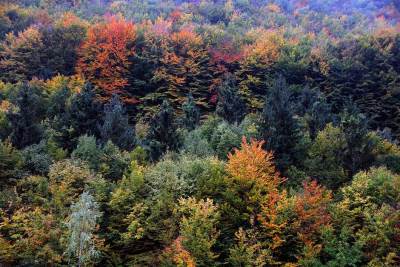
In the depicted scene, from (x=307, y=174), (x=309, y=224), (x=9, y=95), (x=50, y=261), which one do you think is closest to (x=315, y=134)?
(x=307, y=174)

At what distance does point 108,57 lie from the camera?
6169 centimetres

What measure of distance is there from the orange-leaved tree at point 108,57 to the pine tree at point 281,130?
28352 millimetres

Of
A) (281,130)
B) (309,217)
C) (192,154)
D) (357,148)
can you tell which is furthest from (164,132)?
(309,217)

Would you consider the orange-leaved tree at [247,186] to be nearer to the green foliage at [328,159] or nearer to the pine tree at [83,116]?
the green foliage at [328,159]

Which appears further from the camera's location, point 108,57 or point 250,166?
point 108,57

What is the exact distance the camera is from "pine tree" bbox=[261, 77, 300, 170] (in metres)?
34.5

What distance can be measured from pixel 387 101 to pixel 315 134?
22956 millimetres

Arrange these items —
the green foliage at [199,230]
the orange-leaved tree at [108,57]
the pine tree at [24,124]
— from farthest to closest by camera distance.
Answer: the orange-leaved tree at [108,57]
the pine tree at [24,124]
the green foliage at [199,230]

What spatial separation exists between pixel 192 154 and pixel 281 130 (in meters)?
7.91

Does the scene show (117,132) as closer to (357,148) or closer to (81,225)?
(81,225)

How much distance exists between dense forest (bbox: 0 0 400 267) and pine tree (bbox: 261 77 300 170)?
12 centimetres

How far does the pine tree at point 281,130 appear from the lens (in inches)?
1358

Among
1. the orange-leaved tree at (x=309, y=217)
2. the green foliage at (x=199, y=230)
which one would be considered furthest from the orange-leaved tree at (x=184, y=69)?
the orange-leaved tree at (x=309, y=217)

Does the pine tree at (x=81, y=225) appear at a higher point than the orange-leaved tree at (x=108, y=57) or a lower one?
higher
